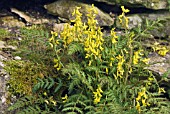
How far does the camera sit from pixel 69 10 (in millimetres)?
5473

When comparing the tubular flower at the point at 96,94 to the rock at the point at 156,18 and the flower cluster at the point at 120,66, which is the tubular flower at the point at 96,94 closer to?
the flower cluster at the point at 120,66

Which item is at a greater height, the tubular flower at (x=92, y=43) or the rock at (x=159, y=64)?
the tubular flower at (x=92, y=43)

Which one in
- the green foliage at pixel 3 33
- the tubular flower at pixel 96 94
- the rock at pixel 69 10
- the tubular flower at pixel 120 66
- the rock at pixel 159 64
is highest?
the rock at pixel 69 10

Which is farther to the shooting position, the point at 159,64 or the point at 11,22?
the point at 11,22

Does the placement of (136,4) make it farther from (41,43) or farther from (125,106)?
(125,106)

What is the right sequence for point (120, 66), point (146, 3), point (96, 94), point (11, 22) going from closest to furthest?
point (96, 94) < point (120, 66) < point (146, 3) < point (11, 22)

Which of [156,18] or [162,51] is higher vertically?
[156,18]

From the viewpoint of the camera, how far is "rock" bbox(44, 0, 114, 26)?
5441 mm

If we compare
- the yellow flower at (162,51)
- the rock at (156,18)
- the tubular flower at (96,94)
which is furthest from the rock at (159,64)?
the tubular flower at (96,94)

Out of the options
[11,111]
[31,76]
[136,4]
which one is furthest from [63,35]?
[136,4]

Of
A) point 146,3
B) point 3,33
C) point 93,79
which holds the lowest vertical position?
point 93,79

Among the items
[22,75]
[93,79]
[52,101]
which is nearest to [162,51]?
[93,79]

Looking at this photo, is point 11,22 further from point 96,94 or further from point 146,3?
point 96,94

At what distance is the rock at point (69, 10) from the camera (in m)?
5.44
